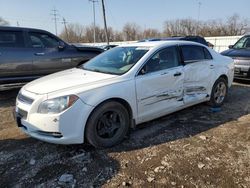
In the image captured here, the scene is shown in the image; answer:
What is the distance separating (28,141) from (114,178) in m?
1.76

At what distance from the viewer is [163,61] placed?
4.45 meters

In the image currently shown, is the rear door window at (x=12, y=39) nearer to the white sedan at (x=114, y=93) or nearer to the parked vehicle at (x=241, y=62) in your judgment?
the white sedan at (x=114, y=93)

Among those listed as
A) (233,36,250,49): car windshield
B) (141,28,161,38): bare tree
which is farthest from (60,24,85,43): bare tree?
(233,36,250,49): car windshield

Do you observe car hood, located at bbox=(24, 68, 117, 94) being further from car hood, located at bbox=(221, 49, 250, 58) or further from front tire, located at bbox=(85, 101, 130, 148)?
car hood, located at bbox=(221, 49, 250, 58)

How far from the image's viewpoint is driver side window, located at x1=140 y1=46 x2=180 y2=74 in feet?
13.7

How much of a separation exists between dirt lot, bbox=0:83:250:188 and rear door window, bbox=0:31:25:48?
270 cm

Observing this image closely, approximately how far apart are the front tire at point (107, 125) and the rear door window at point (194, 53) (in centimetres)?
182

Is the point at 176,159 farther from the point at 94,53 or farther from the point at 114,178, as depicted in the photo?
the point at 94,53

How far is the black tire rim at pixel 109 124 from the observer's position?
3674 mm

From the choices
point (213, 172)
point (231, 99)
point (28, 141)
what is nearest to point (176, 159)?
point (213, 172)

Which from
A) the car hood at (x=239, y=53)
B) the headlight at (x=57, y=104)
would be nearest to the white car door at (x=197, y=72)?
the headlight at (x=57, y=104)

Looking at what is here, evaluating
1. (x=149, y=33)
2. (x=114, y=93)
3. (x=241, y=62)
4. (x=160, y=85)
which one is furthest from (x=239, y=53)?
(x=149, y=33)

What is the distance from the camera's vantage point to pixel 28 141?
160 inches

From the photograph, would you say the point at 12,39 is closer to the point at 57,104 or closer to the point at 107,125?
the point at 57,104
